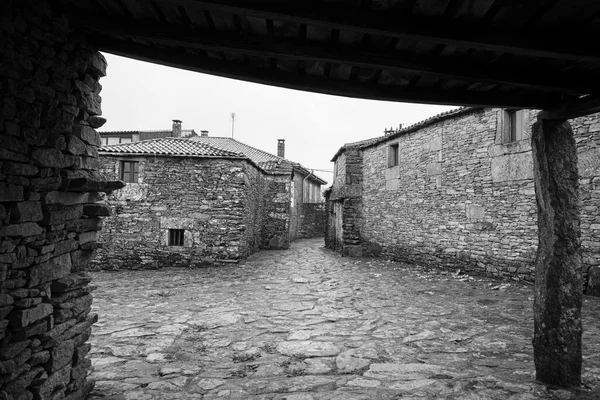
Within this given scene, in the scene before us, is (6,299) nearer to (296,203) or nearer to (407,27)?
(407,27)

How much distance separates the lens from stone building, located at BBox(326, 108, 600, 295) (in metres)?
7.18

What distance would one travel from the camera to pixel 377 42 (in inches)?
105

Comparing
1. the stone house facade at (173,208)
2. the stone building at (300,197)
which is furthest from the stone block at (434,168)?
the stone building at (300,197)

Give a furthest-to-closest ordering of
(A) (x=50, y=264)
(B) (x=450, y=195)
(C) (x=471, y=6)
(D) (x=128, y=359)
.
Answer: (B) (x=450, y=195), (D) (x=128, y=359), (A) (x=50, y=264), (C) (x=471, y=6)

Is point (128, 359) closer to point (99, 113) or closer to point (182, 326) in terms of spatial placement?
point (182, 326)

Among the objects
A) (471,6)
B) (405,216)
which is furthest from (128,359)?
(405,216)

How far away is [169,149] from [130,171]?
1503 mm

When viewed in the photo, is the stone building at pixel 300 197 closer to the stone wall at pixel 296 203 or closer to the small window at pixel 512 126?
the stone wall at pixel 296 203

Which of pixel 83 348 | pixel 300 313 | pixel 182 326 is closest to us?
pixel 83 348

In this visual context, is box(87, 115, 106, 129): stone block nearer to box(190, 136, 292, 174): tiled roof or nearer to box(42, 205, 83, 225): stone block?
box(42, 205, 83, 225): stone block

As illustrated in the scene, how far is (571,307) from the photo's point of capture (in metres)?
3.44

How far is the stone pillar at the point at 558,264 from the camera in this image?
343 centimetres

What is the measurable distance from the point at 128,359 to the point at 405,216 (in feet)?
33.8

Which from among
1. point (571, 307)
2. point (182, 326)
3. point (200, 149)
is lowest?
point (182, 326)
